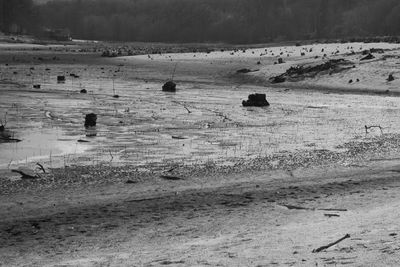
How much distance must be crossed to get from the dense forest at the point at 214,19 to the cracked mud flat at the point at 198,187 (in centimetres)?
7434

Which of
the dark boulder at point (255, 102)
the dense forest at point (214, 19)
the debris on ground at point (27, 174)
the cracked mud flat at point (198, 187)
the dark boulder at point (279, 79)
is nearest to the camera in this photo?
the cracked mud flat at point (198, 187)

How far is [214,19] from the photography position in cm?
12575

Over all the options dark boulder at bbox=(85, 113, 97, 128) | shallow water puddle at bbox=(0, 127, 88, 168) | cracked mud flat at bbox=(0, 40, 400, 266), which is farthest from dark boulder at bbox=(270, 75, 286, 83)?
shallow water puddle at bbox=(0, 127, 88, 168)

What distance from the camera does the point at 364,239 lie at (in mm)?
6594

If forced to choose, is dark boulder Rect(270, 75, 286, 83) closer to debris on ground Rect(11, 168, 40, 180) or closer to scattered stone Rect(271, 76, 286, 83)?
scattered stone Rect(271, 76, 286, 83)

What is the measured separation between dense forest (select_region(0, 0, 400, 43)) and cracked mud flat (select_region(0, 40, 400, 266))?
7434 centimetres

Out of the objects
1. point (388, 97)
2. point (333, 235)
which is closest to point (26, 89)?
point (388, 97)

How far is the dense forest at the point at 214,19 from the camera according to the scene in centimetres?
10075

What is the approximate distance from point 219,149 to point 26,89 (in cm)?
1294

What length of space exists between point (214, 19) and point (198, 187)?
118m

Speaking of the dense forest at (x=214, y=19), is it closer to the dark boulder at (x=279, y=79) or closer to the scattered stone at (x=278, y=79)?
the dark boulder at (x=279, y=79)

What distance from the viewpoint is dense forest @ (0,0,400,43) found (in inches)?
3967

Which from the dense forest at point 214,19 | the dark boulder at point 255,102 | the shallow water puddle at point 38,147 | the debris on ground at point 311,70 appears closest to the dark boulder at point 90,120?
the shallow water puddle at point 38,147

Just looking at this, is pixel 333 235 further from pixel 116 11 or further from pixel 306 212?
pixel 116 11
